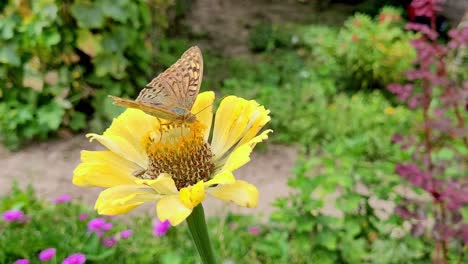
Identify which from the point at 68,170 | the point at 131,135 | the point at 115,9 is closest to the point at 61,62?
the point at 115,9

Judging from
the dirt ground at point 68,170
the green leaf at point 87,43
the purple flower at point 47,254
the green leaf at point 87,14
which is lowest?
the dirt ground at point 68,170

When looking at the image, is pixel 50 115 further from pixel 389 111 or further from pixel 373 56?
pixel 373 56

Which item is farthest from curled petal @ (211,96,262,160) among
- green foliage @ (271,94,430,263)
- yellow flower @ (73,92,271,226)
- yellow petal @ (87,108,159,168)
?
green foliage @ (271,94,430,263)

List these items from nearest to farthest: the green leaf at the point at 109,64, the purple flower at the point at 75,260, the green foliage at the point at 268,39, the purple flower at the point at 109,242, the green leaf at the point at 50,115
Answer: the purple flower at the point at 75,260 → the purple flower at the point at 109,242 → the green leaf at the point at 50,115 → the green leaf at the point at 109,64 → the green foliage at the point at 268,39

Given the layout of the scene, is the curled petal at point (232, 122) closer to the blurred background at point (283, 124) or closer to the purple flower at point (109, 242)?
the blurred background at point (283, 124)

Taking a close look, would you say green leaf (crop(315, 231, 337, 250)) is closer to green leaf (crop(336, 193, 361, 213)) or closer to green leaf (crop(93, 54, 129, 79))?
green leaf (crop(336, 193, 361, 213))

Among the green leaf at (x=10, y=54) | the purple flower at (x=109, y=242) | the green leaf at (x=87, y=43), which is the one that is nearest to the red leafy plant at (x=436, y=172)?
the purple flower at (x=109, y=242)

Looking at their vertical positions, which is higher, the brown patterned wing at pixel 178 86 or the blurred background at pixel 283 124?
the brown patterned wing at pixel 178 86

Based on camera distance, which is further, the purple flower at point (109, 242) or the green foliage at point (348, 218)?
the green foliage at point (348, 218)
